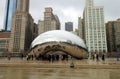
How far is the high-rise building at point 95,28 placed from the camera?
122 m

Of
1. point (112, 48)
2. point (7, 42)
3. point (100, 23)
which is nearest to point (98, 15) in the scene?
point (100, 23)

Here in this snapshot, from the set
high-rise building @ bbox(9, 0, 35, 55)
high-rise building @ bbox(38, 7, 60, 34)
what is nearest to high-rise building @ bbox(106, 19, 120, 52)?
high-rise building @ bbox(38, 7, 60, 34)

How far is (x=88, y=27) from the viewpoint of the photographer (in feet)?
429

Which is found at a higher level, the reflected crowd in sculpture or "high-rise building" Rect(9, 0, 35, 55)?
"high-rise building" Rect(9, 0, 35, 55)

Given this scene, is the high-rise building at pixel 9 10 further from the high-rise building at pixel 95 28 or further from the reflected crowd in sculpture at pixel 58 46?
the reflected crowd in sculpture at pixel 58 46

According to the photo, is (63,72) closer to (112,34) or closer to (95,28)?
(95,28)

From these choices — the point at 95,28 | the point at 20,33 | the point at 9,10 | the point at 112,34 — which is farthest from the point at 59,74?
the point at 9,10

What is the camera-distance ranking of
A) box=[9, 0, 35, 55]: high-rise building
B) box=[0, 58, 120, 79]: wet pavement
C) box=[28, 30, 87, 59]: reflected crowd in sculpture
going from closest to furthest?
box=[0, 58, 120, 79]: wet pavement < box=[28, 30, 87, 59]: reflected crowd in sculpture < box=[9, 0, 35, 55]: high-rise building

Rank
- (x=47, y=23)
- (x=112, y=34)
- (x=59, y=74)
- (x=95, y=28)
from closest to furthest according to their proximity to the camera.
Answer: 1. (x=59, y=74)
2. (x=95, y=28)
3. (x=112, y=34)
4. (x=47, y=23)

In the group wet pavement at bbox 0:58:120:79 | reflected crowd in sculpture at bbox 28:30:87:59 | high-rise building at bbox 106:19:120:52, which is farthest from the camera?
high-rise building at bbox 106:19:120:52

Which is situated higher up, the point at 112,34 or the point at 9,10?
the point at 9,10

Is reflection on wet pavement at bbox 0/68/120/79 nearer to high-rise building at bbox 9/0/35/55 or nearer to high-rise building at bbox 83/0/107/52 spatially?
high-rise building at bbox 83/0/107/52

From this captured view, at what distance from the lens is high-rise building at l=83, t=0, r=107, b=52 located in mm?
121819

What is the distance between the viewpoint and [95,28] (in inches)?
5074
